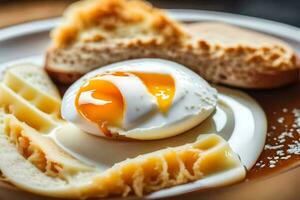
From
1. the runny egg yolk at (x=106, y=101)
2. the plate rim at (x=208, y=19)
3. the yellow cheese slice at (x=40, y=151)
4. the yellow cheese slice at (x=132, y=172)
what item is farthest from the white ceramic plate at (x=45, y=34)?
the yellow cheese slice at (x=40, y=151)

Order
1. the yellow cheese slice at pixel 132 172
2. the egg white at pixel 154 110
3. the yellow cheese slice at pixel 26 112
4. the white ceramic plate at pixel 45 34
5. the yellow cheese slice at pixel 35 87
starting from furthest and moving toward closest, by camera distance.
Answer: the white ceramic plate at pixel 45 34
the yellow cheese slice at pixel 35 87
the yellow cheese slice at pixel 26 112
the egg white at pixel 154 110
the yellow cheese slice at pixel 132 172

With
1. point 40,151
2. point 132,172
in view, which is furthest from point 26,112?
point 132,172

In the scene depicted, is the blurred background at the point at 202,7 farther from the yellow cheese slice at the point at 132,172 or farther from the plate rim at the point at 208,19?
the yellow cheese slice at the point at 132,172

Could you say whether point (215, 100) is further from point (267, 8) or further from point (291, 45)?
point (267, 8)

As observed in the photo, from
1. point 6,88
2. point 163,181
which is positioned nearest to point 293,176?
point 163,181

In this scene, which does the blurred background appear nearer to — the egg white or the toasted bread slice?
the toasted bread slice
